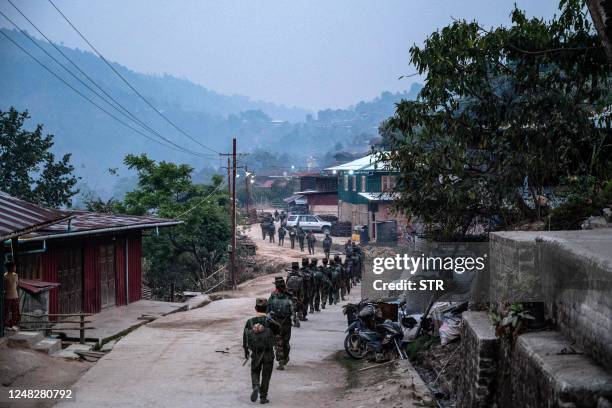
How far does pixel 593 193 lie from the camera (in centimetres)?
1255

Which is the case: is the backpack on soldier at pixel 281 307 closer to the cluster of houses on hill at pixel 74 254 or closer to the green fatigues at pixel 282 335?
the green fatigues at pixel 282 335

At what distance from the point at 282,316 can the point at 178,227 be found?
20153mm

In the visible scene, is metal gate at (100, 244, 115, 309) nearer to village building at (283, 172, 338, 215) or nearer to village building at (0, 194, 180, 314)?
village building at (0, 194, 180, 314)

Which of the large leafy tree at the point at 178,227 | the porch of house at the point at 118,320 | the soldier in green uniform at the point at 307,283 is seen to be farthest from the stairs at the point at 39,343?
the large leafy tree at the point at 178,227

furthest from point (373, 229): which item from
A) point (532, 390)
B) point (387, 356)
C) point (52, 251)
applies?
point (532, 390)

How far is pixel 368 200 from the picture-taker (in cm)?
4641

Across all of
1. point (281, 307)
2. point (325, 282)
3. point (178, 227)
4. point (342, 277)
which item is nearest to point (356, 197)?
point (178, 227)

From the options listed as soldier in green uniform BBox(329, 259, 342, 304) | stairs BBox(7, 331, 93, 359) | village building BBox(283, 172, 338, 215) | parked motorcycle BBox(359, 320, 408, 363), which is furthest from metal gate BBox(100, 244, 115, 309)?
village building BBox(283, 172, 338, 215)

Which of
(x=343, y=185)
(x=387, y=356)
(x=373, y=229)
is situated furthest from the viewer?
(x=343, y=185)

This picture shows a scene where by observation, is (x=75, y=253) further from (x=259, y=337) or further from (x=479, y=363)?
(x=479, y=363)

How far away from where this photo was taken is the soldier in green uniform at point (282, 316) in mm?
13031

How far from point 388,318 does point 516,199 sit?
359 centimetres

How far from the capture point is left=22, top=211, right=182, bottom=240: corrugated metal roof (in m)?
16.7

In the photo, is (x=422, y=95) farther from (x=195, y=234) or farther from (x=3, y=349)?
→ (x=195, y=234)
